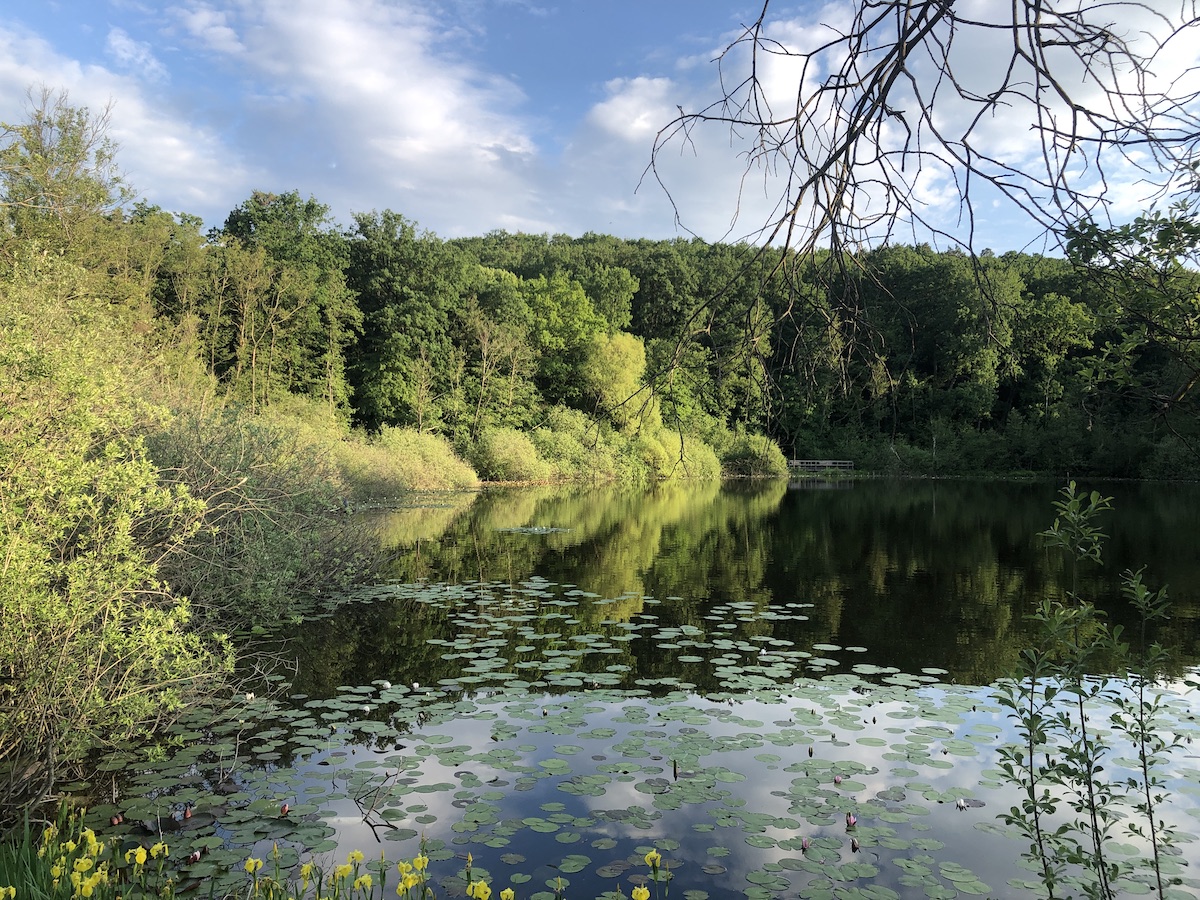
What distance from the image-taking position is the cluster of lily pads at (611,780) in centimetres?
376

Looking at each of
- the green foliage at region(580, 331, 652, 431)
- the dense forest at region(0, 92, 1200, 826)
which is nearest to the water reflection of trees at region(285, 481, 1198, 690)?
the dense forest at region(0, 92, 1200, 826)

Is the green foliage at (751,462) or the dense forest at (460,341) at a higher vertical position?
the dense forest at (460,341)

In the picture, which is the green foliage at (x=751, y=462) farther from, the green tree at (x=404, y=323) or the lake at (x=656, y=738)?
the lake at (x=656, y=738)

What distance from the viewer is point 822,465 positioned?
180ft

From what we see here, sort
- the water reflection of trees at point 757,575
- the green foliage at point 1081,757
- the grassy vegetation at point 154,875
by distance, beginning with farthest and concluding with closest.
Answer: the water reflection of trees at point 757,575, the green foliage at point 1081,757, the grassy vegetation at point 154,875

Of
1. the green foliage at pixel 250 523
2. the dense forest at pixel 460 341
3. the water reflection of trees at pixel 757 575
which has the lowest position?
the water reflection of trees at pixel 757 575

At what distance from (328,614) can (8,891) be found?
756 centimetres

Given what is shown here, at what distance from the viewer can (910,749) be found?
17.2ft

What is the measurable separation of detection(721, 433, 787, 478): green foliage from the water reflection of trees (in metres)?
21.7

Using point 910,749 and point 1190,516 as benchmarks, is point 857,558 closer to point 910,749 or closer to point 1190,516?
point 910,749

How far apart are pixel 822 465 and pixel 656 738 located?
51878 millimetres

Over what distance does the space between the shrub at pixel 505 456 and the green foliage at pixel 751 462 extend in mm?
16051

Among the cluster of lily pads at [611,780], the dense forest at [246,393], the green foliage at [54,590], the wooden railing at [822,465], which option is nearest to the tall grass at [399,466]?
the dense forest at [246,393]

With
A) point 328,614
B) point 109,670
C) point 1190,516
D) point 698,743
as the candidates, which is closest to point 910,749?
point 698,743
